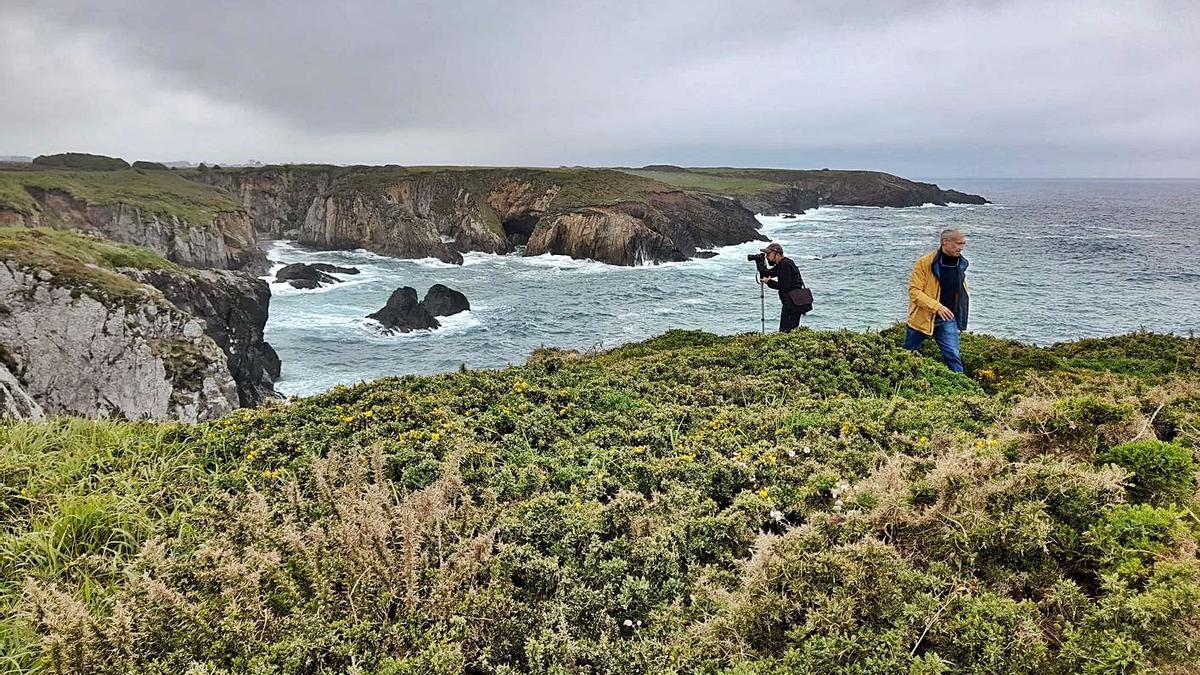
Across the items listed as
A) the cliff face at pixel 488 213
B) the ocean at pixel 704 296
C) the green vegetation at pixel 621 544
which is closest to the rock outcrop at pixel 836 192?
the cliff face at pixel 488 213

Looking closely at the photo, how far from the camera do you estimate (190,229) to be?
4747 cm

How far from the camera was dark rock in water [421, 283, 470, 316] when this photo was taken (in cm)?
3406

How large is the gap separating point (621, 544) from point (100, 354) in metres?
18.4

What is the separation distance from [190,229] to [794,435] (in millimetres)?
55563

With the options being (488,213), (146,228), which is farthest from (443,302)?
(488,213)

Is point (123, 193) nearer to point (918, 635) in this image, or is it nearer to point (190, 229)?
point (190, 229)

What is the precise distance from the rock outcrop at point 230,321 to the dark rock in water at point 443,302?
352 inches

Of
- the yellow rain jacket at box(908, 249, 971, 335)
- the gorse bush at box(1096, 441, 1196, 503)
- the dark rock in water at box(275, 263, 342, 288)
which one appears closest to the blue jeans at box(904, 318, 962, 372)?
the yellow rain jacket at box(908, 249, 971, 335)

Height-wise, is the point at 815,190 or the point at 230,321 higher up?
the point at 815,190

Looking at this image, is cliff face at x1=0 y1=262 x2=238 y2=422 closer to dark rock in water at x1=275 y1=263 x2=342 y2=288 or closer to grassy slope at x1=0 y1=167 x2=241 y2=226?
dark rock in water at x1=275 y1=263 x2=342 y2=288

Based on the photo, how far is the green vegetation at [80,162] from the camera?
7538cm

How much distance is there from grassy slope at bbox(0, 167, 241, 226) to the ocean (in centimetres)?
772

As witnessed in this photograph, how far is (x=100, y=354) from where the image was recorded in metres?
15.9

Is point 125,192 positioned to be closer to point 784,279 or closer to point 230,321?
point 230,321
